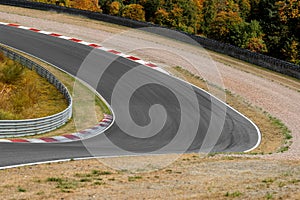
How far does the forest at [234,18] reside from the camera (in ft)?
221

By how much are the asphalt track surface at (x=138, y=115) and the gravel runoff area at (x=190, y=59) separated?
279cm

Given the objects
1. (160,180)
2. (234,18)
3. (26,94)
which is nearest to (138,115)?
(26,94)

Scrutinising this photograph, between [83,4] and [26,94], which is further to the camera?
[83,4]

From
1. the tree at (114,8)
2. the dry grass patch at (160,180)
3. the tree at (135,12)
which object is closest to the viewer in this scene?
the dry grass patch at (160,180)

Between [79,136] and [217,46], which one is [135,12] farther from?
[79,136]

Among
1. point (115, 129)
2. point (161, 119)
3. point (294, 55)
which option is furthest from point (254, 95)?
point (294, 55)

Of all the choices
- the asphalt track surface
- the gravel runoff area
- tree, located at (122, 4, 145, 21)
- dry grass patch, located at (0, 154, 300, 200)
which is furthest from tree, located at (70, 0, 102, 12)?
dry grass patch, located at (0, 154, 300, 200)

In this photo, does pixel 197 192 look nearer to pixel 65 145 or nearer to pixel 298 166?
pixel 298 166

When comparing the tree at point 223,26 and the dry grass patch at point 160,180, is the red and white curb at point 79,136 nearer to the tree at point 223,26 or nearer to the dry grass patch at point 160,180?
the dry grass patch at point 160,180

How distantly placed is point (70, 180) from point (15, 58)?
21113mm

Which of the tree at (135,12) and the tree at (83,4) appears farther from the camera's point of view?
the tree at (83,4)

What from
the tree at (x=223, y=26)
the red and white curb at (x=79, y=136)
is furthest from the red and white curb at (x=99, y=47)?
the tree at (x=223, y=26)

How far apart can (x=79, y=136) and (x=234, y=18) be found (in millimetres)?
53659

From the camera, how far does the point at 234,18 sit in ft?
246
